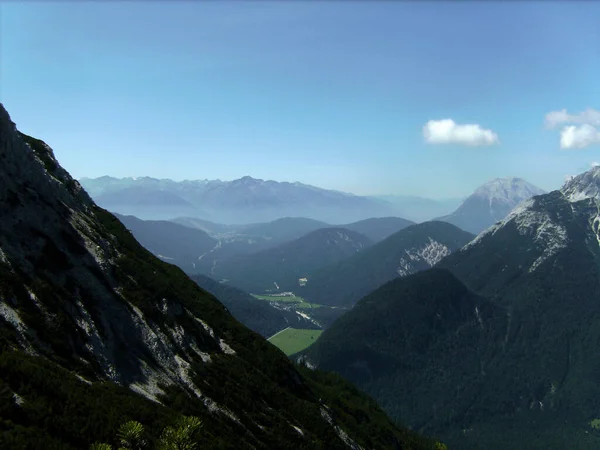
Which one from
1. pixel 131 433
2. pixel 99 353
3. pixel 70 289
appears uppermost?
pixel 70 289

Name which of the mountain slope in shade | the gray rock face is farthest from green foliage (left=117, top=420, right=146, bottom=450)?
the gray rock face

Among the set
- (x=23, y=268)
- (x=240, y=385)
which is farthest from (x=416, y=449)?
(x=23, y=268)

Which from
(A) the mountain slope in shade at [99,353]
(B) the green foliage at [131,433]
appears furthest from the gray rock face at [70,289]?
(B) the green foliage at [131,433]

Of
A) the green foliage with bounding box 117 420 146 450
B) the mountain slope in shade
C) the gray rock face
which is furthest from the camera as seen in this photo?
the gray rock face

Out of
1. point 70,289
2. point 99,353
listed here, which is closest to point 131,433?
point 99,353

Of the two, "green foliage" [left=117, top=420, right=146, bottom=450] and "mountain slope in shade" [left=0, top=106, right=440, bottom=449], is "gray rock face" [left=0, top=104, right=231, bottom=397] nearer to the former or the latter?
"mountain slope in shade" [left=0, top=106, right=440, bottom=449]

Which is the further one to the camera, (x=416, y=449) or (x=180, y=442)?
(x=416, y=449)

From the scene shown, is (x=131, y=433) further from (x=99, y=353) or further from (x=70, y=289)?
(x=70, y=289)

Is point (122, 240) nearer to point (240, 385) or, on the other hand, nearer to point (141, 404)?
point (240, 385)
